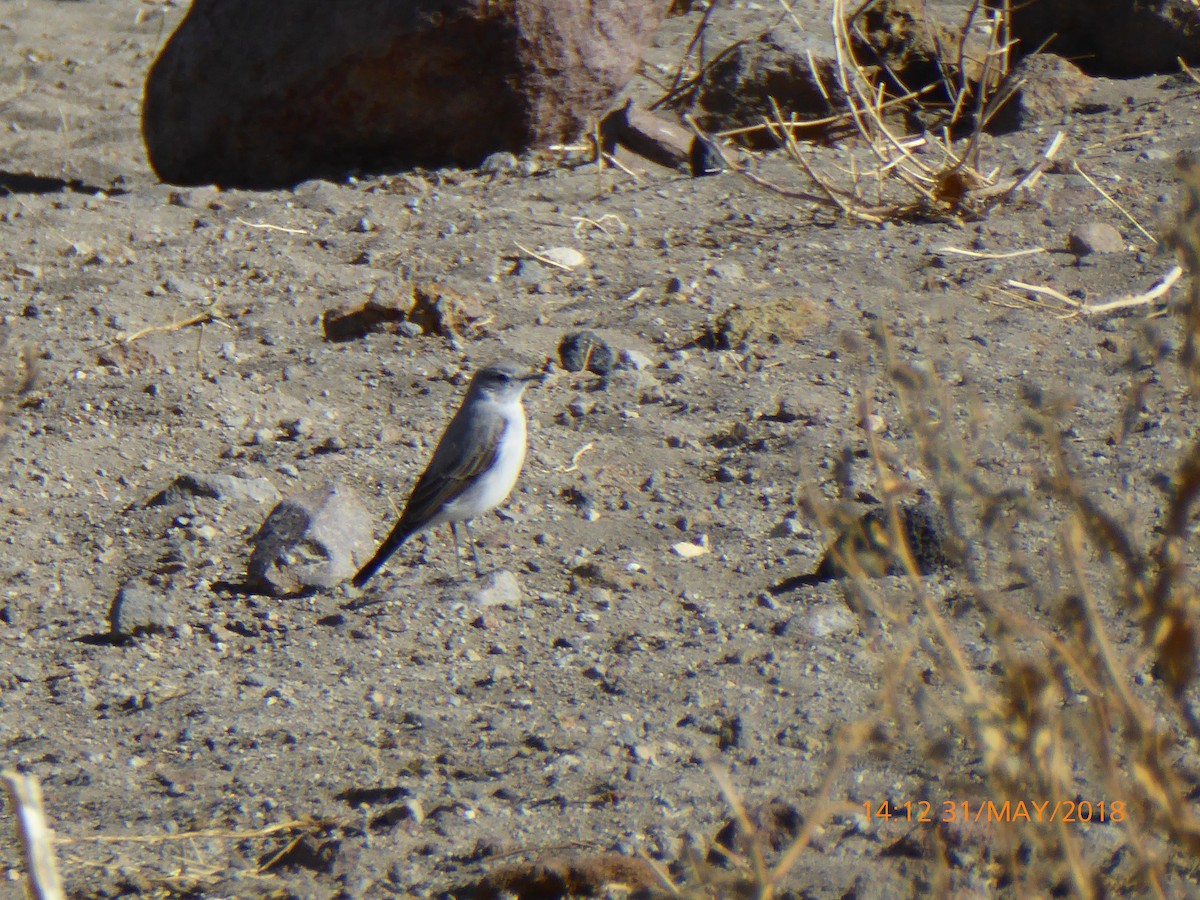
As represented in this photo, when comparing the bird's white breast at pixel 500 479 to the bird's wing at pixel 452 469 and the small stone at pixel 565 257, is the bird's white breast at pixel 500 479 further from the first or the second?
the small stone at pixel 565 257

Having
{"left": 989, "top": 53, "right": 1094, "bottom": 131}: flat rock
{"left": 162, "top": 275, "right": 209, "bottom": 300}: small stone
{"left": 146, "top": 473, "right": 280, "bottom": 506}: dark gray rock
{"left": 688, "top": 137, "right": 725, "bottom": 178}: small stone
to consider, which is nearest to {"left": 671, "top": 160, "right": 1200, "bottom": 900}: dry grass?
{"left": 146, "top": 473, "right": 280, "bottom": 506}: dark gray rock

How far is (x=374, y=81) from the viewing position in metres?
7.83

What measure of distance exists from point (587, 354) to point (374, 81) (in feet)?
9.14

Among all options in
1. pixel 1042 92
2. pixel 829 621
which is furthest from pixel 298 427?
pixel 1042 92

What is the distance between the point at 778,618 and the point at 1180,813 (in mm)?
2266

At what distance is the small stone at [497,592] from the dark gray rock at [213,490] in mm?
978

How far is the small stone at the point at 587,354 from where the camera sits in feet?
19.2

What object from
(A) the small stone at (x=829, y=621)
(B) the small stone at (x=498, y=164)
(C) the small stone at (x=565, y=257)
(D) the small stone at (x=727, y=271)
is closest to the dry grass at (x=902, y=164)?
(D) the small stone at (x=727, y=271)

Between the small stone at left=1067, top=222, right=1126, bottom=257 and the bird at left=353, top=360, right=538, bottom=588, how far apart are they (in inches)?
104

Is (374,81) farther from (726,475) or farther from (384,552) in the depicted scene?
(384,552)

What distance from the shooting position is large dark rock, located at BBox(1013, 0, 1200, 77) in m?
8.17

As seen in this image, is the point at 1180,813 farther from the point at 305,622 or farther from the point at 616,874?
the point at 305,622

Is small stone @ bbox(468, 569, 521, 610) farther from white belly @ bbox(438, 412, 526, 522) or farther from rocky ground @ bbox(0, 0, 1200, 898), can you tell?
white belly @ bbox(438, 412, 526, 522)

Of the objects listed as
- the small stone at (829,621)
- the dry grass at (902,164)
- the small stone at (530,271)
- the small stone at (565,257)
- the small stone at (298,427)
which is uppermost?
the dry grass at (902,164)
